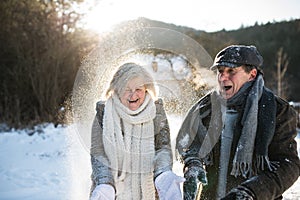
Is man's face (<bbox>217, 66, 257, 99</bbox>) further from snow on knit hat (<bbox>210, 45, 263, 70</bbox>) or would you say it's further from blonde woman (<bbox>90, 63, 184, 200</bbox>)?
blonde woman (<bbox>90, 63, 184, 200</bbox>)

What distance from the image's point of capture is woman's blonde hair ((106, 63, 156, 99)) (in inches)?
Answer: 92.6

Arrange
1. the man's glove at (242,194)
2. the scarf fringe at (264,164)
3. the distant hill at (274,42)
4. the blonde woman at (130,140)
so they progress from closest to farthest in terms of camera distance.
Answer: the man's glove at (242,194) < the scarf fringe at (264,164) < the blonde woman at (130,140) < the distant hill at (274,42)

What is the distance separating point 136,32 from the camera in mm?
8906

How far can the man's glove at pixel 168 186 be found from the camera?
6.98 ft

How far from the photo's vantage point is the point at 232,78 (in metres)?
2.25

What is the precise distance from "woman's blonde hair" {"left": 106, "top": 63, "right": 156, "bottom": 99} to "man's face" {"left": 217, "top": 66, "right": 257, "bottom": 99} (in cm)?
46

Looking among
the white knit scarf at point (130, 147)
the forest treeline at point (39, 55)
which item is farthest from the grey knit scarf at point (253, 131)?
the forest treeline at point (39, 55)

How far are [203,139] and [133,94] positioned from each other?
518 mm

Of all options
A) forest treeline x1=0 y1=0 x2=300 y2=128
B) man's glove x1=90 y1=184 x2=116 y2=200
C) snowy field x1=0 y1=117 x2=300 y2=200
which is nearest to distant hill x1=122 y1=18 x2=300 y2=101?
forest treeline x1=0 y1=0 x2=300 y2=128

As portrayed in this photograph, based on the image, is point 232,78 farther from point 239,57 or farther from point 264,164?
point 264,164

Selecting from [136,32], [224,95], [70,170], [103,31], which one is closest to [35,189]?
[70,170]

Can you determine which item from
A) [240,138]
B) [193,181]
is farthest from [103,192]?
[240,138]

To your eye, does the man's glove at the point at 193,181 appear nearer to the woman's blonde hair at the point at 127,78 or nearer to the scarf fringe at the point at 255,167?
the scarf fringe at the point at 255,167

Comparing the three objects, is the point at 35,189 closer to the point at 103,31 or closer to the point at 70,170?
the point at 70,170
